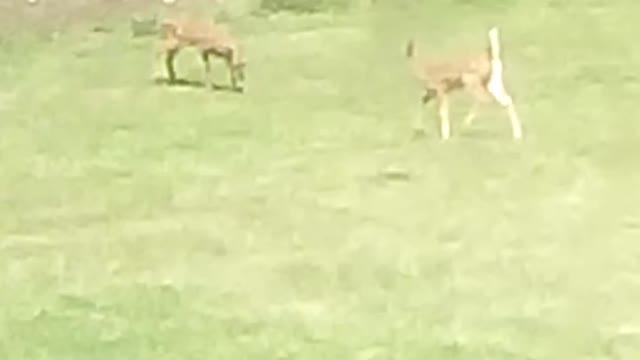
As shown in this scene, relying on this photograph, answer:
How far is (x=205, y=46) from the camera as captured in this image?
5.02m

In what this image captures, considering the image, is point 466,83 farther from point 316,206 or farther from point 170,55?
point 170,55

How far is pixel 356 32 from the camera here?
5676 mm

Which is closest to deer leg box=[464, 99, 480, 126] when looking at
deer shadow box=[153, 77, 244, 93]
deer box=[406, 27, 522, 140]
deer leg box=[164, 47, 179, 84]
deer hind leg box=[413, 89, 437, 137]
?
deer box=[406, 27, 522, 140]

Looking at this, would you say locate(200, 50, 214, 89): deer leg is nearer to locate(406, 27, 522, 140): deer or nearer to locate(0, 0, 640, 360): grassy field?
locate(0, 0, 640, 360): grassy field

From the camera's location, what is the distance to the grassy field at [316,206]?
328 centimetres

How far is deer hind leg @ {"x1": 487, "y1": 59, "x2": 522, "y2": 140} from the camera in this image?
4492 millimetres

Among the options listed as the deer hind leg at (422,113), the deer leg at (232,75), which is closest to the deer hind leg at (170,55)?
the deer leg at (232,75)

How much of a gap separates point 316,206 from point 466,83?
2.21 ft

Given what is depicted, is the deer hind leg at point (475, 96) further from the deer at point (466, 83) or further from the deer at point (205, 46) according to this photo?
the deer at point (205, 46)

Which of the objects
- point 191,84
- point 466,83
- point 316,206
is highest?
point 466,83

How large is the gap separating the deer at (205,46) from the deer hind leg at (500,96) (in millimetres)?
792

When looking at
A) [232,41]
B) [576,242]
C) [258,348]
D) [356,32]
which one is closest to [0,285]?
[258,348]

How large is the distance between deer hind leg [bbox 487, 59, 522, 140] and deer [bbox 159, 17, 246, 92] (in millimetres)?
792

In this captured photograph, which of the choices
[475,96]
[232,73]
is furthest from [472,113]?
[232,73]
